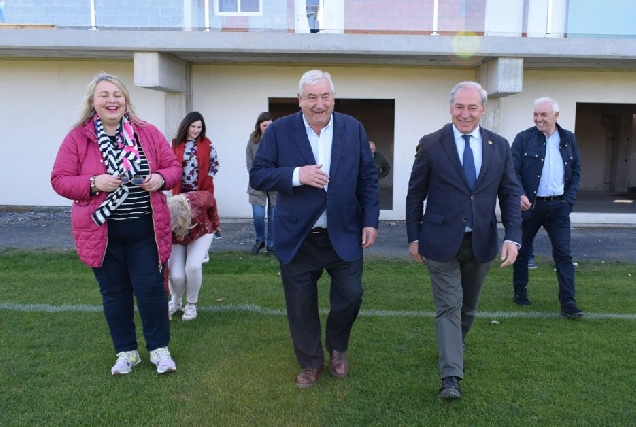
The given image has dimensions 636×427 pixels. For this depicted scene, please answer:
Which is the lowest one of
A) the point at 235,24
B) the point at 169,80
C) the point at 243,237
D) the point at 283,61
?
the point at 243,237

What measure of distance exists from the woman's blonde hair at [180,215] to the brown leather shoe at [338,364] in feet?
5.60

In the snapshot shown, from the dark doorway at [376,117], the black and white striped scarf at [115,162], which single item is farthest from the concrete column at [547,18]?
the dark doorway at [376,117]

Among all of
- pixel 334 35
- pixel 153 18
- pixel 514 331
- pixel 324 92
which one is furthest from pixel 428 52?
pixel 324 92

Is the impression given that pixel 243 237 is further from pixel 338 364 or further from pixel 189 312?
pixel 338 364

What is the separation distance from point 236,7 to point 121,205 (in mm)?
7637

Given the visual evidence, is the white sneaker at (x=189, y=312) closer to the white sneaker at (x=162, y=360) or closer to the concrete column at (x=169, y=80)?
the white sneaker at (x=162, y=360)

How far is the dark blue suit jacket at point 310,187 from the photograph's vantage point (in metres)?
3.65

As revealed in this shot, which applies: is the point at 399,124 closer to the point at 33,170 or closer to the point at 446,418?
the point at 33,170

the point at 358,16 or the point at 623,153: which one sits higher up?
the point at 358,16

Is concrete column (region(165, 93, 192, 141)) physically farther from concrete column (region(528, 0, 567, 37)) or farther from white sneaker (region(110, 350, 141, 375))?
white sneaker (region(110, 350, 141, 375))

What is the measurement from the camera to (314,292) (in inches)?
153

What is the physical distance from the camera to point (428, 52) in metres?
10.4

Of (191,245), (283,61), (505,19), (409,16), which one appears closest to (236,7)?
(283,61)

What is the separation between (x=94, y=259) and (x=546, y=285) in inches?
199
